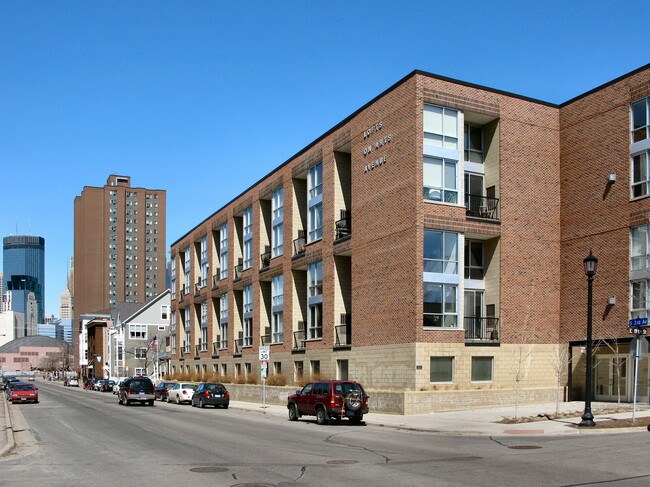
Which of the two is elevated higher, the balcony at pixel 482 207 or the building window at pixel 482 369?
the balcony at pixel 482 207

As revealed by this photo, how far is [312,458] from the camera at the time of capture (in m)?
16.6

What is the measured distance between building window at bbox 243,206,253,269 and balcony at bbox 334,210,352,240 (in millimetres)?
16704

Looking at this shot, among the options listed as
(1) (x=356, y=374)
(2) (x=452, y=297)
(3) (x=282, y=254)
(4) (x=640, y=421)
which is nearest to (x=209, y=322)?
(3) (x=282, y=254)

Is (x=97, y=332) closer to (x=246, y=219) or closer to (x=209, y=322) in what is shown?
(x=209, y=322)

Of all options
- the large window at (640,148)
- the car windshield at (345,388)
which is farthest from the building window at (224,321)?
the large window at (640,148)

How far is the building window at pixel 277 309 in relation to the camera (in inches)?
2007

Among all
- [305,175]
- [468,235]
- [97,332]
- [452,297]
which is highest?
[305,175]

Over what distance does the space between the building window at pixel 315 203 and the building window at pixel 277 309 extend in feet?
21.2

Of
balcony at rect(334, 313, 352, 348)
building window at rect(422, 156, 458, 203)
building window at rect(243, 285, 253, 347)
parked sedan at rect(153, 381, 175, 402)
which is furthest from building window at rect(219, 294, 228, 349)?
building window at rect(422, 156, 458, 203)

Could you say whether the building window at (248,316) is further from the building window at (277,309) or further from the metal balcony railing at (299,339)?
the metal balcony railing at (299,339)

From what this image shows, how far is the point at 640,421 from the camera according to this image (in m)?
23.6

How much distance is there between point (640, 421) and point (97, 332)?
118498 millimetres

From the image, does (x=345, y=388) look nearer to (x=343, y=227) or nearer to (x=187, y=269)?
(x=343, y=227)

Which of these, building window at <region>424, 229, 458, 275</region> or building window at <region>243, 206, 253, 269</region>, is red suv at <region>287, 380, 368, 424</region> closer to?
building window at <region>424, 229, 458, 275</region>
